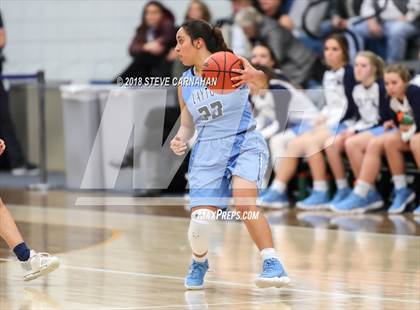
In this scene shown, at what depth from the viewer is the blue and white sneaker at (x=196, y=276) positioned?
6742 millimetres

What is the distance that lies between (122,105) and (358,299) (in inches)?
261

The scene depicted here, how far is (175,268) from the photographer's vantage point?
7590 millimetres

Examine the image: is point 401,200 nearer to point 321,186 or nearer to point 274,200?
point 321,186

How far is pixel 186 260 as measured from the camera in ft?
26.2

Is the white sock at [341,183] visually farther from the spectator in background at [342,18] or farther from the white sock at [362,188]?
the spectator in background at [342,18]

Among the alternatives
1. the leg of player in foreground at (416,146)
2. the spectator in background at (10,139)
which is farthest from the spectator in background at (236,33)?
the spectator in background at (10,139)

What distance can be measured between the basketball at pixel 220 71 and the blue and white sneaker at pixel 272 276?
3.45ft

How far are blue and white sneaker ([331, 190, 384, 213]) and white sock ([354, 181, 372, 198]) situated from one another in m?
0.03

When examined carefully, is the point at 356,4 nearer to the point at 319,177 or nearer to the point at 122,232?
the point at 319,177

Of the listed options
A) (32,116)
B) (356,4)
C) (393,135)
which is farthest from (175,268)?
(32,116)

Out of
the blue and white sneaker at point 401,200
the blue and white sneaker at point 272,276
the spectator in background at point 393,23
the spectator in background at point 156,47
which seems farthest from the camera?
the spectator in background at point 156,47

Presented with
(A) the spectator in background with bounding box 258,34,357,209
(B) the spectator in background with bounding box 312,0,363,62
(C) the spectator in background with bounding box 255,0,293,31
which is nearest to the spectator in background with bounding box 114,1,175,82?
(C) the spectator in background with bounding box 255,0,293,31

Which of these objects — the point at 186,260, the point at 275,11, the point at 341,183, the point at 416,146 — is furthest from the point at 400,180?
the point at 186,260

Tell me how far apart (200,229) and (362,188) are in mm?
4470
